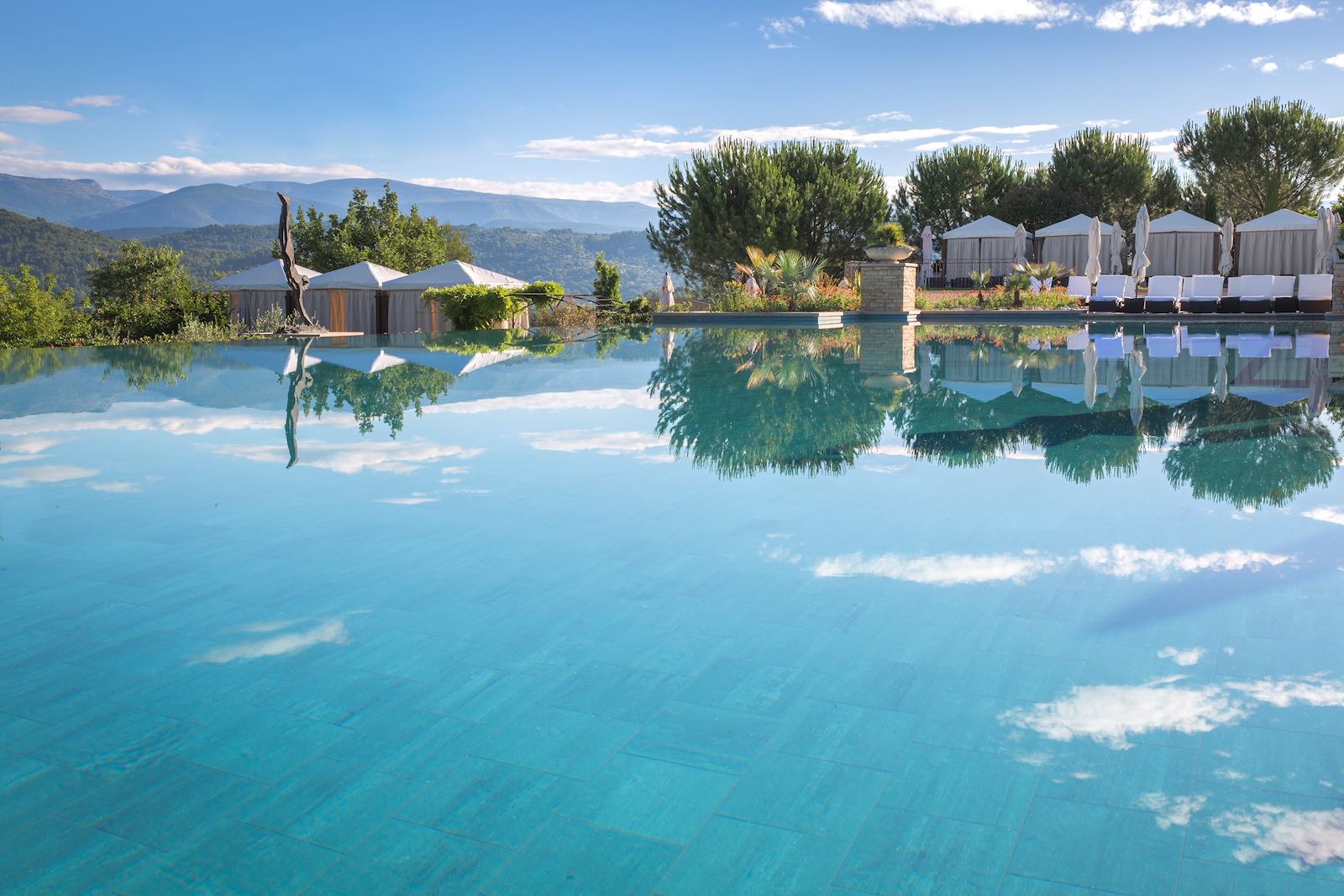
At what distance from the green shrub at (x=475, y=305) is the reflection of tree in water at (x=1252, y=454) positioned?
53.1 feet

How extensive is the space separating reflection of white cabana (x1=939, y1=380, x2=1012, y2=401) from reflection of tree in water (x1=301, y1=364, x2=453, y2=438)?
16.1 ft

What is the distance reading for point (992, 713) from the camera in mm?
2734

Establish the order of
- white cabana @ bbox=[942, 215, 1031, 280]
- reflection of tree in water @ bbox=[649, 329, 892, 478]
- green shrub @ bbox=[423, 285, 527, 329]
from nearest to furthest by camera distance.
Result: reflection of tree in water @ bbox=[649, 329, 892, 478], green shrub @ bbox=[423, 285, 527, 329], white cabana @ bbox=[942, 215, 1031, 280]

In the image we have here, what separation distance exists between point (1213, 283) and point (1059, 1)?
30.5 ft

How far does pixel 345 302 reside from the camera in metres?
23.8

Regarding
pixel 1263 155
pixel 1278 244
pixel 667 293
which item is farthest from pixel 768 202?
pixel 1263 155

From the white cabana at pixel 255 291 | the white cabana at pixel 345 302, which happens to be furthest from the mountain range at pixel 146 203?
the white cabana at pixel 345 302

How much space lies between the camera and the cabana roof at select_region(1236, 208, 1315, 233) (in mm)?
29000

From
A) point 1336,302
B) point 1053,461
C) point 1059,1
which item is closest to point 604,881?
point 1053,461

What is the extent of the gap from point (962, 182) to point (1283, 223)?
39.5 ft

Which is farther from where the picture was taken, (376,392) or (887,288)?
(887,288)

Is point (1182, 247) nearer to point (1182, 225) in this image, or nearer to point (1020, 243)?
point (1182, 225)

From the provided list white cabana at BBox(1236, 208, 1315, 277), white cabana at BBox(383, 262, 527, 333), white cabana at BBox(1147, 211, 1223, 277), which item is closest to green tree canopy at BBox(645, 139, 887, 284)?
white cabana at BBox(1147, 211, 1223, 277)

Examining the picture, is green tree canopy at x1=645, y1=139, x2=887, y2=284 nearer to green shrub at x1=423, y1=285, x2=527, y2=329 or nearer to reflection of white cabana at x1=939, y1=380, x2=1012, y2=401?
green shrub at x1=423, y1=285, x2=527, y2=329
